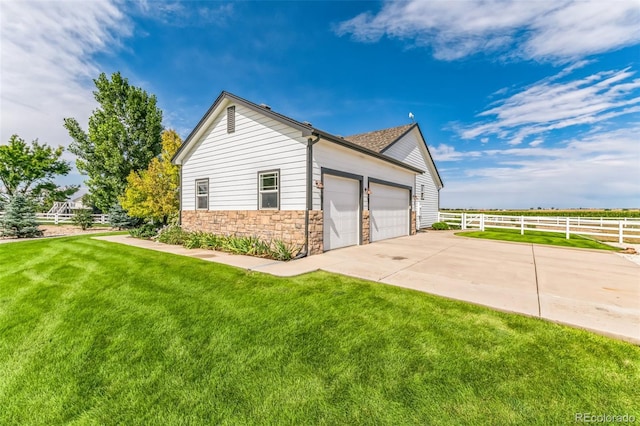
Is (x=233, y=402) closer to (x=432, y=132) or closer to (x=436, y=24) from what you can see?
(x=436, y=24)

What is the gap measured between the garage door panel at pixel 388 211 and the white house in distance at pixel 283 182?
4 centimetres

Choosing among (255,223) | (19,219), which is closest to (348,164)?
(255,223)

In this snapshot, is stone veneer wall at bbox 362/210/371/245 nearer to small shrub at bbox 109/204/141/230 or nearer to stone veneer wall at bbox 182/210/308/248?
stone veneer wall at bbox 182/210/308/248

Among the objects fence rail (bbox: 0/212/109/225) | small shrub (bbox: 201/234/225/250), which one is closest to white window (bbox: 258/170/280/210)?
small shrub (bbox: 201/234/225/250)

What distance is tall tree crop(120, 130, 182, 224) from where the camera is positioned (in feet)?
40.8

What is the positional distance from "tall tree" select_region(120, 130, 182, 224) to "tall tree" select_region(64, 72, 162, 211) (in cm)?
818

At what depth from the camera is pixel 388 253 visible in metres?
7.92

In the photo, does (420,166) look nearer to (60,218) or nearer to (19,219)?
(19,219)

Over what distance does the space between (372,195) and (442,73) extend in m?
9.39

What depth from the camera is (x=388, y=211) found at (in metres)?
11.9

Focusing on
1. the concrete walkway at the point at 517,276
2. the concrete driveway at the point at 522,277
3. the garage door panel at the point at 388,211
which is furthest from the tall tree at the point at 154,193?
the garage door panel at the point at 388,211

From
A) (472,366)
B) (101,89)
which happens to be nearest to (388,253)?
(472,366)

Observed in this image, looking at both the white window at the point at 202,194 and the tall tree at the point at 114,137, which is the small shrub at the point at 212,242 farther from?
the tall tree at the point at 114,137

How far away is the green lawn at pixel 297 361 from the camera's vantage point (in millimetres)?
2066
